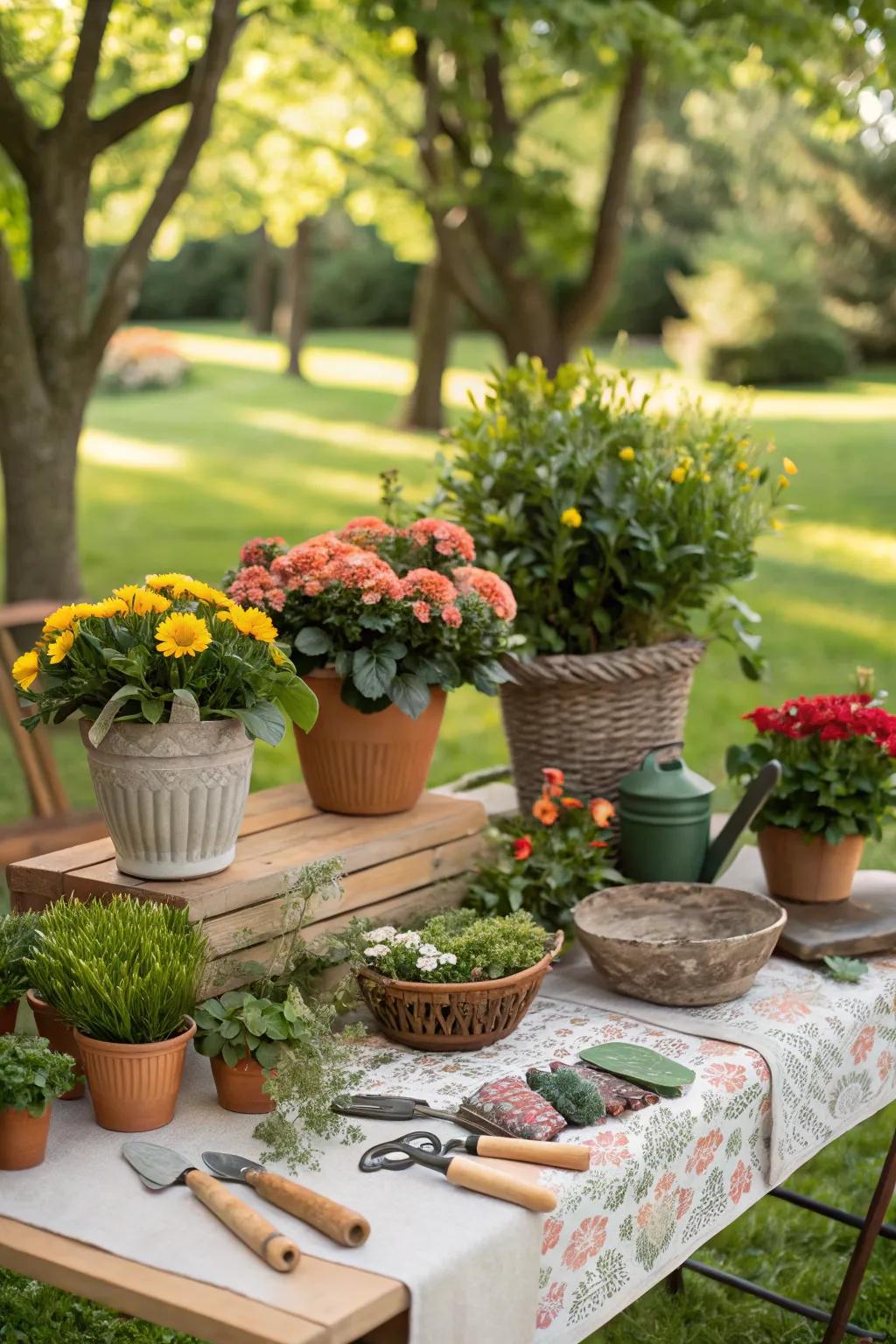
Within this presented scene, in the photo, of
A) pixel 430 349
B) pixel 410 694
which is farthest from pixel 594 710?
pixel 430 349

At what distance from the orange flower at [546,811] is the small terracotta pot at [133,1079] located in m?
0.93

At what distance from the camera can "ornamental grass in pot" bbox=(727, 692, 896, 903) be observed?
2635 mm

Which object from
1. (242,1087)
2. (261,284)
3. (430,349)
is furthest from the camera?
(261,284)

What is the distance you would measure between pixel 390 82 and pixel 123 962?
1057 centimetres

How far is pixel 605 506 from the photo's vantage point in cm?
282

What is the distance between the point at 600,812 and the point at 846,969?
19.5 inches

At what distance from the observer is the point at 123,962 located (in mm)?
1816

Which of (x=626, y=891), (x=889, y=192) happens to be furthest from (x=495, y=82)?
(x=889, y=192)

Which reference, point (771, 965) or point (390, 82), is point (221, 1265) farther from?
point (390, 82)

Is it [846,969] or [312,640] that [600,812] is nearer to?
[846,969]

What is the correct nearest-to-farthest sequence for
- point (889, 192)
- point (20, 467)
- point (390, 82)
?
point (20, 467), point (390, 82), point (889, 192)

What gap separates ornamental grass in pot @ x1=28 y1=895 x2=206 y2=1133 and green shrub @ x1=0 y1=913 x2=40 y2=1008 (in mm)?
64

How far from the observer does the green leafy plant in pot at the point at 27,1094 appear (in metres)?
1.72

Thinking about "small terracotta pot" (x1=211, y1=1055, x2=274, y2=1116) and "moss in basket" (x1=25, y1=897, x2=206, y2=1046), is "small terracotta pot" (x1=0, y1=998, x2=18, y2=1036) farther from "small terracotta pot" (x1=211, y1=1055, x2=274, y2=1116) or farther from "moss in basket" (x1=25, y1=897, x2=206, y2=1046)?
"small terracotta pot" (x1=211, y1=1055, x2=274, y2=1116)
